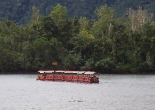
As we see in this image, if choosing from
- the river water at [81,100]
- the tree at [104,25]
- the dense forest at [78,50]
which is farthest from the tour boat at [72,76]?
the tree at [104,25]

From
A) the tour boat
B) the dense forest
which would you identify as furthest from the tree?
the tour boat

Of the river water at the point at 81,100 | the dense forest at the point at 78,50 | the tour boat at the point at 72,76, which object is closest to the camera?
the river water at the point at 81,100

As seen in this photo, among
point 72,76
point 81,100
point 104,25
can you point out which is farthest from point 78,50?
point 81,100

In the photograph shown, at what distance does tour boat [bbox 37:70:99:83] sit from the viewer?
93.0 m

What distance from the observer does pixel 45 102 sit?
5956 centimetres

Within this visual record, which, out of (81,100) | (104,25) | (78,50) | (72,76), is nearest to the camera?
(81,100)

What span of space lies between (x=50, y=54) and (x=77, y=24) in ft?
86.7

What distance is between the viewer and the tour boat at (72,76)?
93000 mm

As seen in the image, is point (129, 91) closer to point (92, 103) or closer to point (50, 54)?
point (92, 103)

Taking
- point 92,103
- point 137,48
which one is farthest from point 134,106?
point 137,48

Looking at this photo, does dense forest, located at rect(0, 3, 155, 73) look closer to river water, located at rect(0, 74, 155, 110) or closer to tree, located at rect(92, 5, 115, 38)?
tree, located at rect(92, 5, 115, 38)

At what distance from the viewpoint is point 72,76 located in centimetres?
10106

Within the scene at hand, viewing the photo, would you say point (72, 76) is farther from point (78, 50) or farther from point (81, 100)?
point (78, 50)

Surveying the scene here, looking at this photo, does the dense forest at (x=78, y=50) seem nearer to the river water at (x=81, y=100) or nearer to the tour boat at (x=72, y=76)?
the tour boat at (x=72, y=76)
